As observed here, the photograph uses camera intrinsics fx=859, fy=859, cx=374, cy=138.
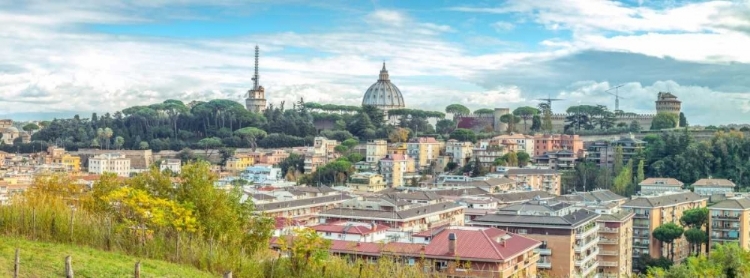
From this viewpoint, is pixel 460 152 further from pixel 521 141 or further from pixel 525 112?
pixel 525 112

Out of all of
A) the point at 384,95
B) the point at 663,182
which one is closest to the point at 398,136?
the point at 663,182

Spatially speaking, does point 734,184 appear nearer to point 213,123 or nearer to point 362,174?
point 362,174

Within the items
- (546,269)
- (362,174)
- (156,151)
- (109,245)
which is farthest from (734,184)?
(156,151)

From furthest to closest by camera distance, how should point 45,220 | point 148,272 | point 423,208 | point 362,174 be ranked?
point 362,174, point 423,208, point 45,220, point 148,272

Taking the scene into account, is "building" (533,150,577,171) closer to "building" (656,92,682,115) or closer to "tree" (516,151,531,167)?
"tree" (516,151,531,167)

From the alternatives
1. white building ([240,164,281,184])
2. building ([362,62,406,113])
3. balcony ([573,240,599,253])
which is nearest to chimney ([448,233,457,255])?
balcony ([573,240,599,253])

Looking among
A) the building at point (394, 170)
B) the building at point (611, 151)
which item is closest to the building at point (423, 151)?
the building at point (394, 170)
